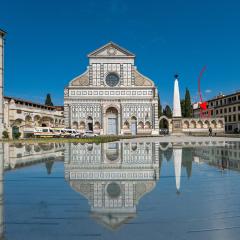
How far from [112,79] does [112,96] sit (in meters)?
4.22

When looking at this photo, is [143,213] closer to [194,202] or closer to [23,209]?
[194,202]

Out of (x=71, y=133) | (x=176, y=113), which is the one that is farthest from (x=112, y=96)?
(x=71, y=133)

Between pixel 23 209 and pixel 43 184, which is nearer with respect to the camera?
pixel 23 209

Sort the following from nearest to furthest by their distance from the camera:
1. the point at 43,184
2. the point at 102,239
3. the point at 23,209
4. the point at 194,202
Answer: the point at 102,239 → the point at 23,209 → the point at 194,202 → the point at 43,184

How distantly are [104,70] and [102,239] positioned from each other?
229 ft

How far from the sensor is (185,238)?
167 inches

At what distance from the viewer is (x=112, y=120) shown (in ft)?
243

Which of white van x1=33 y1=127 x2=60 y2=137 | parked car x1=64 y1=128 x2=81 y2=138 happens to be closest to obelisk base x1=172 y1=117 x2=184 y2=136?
parked car x1=64 y1=128 x2=81 y2=138

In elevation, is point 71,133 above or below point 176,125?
below

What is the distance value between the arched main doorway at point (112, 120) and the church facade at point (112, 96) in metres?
0.68

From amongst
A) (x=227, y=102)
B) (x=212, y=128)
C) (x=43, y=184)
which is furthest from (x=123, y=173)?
(x=227, y=102)

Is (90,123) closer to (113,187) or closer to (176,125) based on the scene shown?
(176,125)

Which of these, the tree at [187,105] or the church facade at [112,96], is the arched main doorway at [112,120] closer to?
the church facade at [112,96]

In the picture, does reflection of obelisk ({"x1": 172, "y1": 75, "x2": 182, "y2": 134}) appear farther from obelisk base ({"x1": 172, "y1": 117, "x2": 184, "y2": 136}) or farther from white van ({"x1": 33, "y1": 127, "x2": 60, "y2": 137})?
white van ({"x1": 33, "y1": 127, "x2": 60, "y2": 137})
